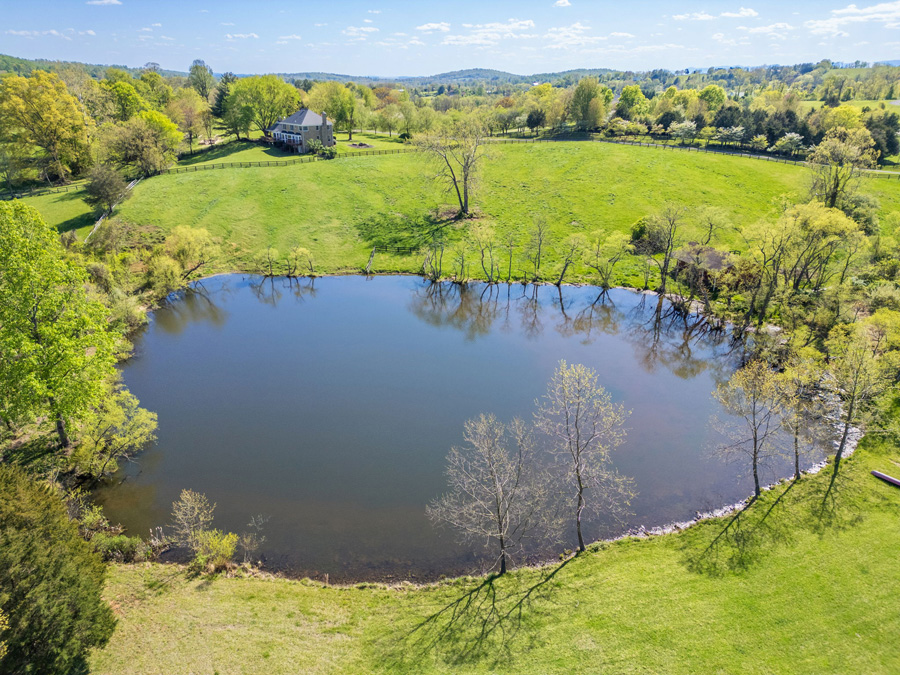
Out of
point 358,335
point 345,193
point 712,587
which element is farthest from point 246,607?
point 345,193

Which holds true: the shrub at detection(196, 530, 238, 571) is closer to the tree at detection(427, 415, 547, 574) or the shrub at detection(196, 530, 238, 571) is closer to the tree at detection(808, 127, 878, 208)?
the tree at detection(427, 415, 547, 574)

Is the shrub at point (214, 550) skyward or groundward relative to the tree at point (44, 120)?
groundward

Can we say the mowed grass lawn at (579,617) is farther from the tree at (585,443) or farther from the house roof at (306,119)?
the house roof at (306,119)

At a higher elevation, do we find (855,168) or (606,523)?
(855,168)

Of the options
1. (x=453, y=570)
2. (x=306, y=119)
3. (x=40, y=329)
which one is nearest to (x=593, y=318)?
(x=453, y=570)

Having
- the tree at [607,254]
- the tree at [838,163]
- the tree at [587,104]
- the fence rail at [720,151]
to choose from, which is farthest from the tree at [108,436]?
the tree at [587,104]

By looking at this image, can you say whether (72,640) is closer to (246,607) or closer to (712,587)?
(246,607)
